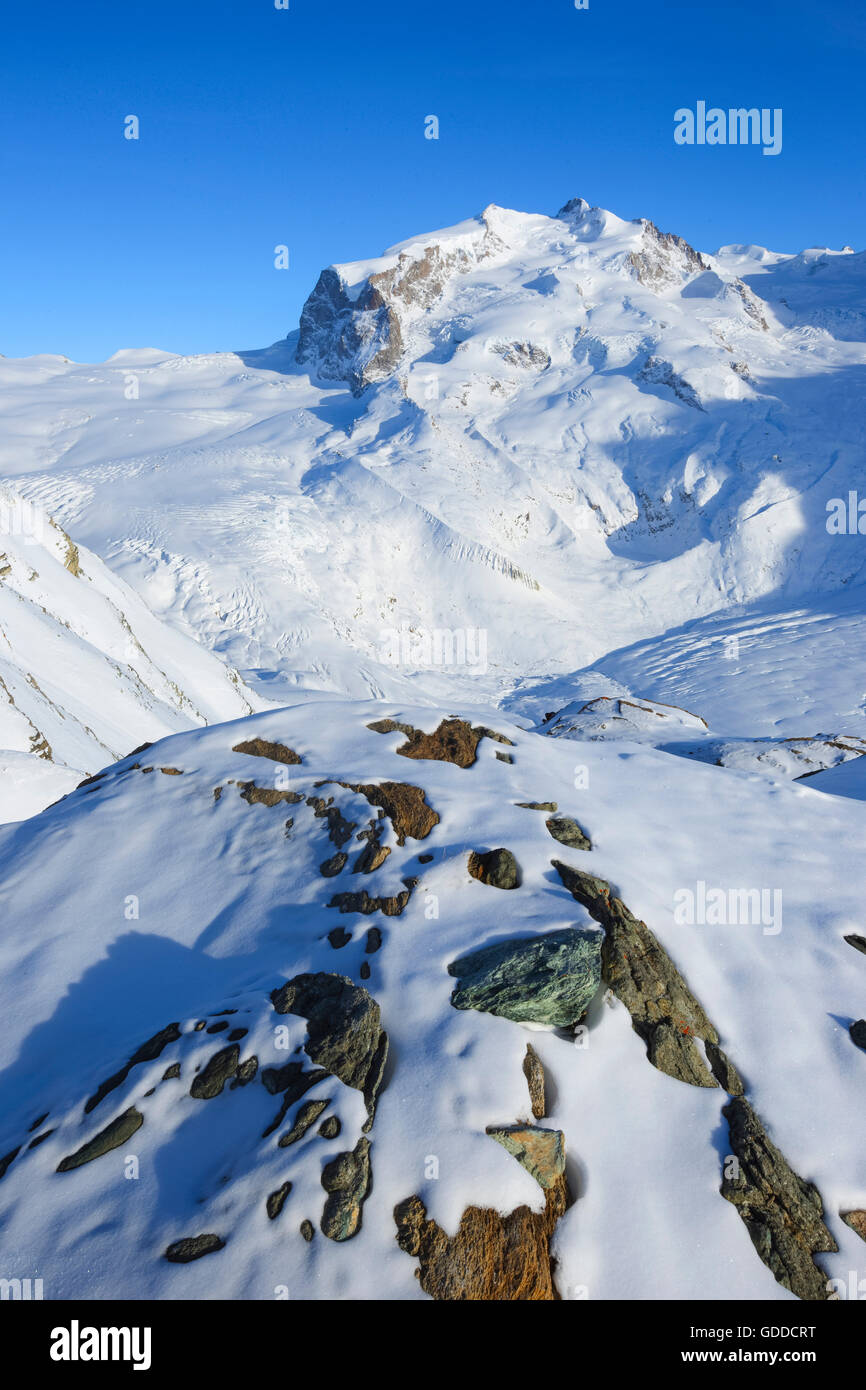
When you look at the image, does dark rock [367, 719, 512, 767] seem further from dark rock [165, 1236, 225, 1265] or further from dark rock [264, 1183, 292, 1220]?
dark rock [165, 1236, 225, 1265]

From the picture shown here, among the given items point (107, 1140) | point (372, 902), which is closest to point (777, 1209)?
point (372, 902)

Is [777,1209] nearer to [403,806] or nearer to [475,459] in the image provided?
[403,806]

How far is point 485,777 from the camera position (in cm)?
1191

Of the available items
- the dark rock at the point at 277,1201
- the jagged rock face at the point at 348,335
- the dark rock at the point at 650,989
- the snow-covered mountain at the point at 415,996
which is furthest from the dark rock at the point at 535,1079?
the jagged rock face at the point at 348,335

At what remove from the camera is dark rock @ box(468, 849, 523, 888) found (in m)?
9.05

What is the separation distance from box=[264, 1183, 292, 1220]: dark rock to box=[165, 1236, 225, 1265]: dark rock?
0.38 metres

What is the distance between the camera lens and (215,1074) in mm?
6641

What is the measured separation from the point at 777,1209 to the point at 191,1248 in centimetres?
514

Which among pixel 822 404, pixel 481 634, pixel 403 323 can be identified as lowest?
pixel 481 634

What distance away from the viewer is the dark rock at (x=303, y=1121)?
5.97 metres

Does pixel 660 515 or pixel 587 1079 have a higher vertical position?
pixel 660 515
